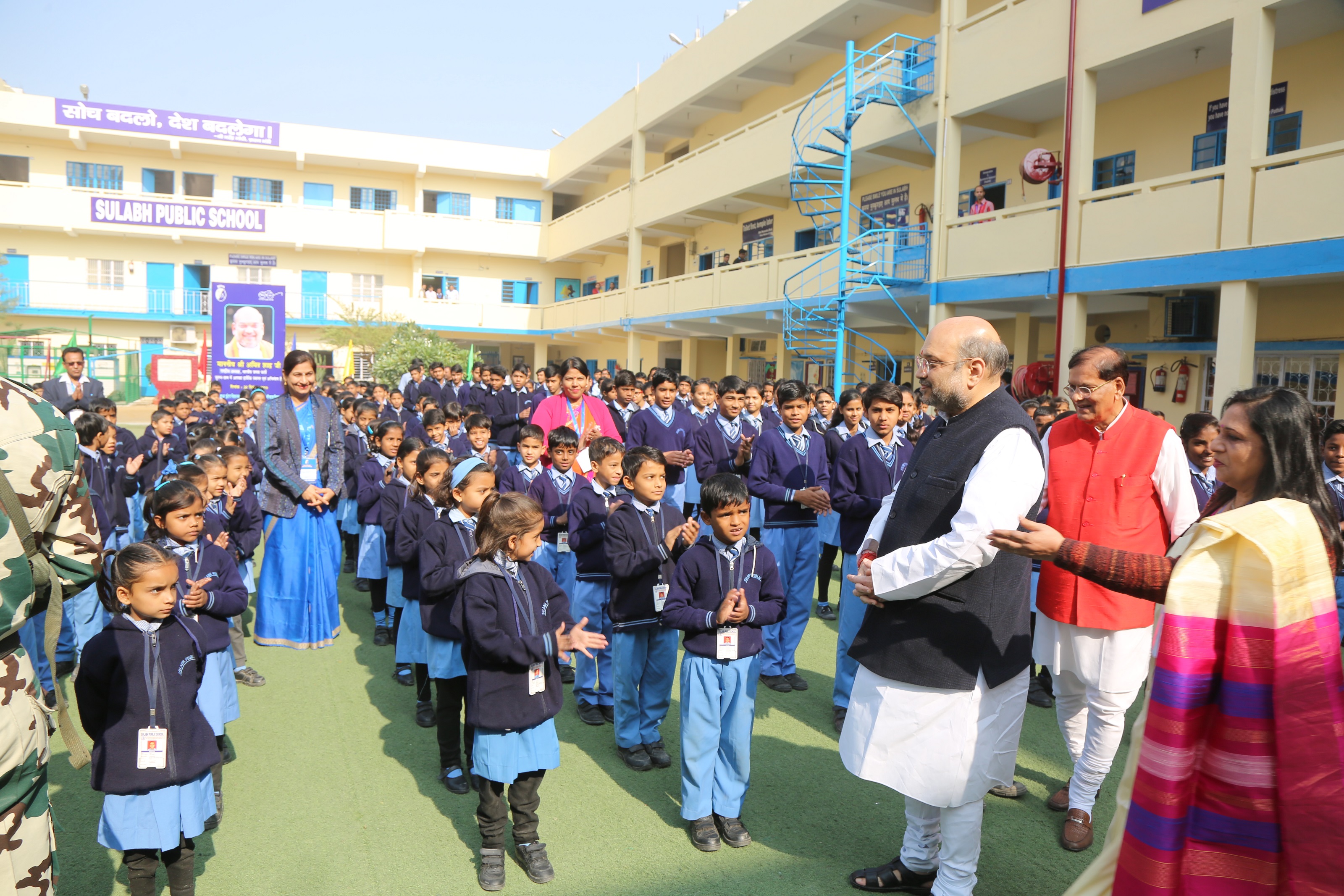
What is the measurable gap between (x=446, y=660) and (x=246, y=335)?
1019 cm

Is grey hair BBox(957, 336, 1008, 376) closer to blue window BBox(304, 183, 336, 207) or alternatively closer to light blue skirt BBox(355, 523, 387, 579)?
light blue skirt BBox(355, 523, 387, 579)

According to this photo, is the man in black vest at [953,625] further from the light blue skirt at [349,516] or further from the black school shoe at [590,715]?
the light blue skirt at [349,516]

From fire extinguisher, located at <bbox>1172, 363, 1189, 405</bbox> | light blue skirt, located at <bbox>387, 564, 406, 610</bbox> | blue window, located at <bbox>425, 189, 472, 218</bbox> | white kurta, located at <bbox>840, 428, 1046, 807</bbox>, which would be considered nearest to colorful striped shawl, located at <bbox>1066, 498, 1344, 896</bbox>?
white kurta, located at <bbox>840, 428, 1046, 807</bbox>

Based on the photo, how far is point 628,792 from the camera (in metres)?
4.00

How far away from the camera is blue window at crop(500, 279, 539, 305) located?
3291 cm

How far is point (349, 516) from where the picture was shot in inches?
315

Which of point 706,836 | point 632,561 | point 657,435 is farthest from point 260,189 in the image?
point 706,836

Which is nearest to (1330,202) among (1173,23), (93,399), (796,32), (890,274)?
(1173,23)

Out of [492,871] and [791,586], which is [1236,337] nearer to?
[791,586]

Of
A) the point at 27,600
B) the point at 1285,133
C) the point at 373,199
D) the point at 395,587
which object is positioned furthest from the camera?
the point at 373,199

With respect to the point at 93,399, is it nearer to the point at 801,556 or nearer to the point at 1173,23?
the point at 801,556

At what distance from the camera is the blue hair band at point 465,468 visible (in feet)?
13.8

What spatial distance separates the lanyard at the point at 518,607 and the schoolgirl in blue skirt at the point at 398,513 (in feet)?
7.35

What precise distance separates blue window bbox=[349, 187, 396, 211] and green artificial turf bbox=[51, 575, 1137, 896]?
99.3 feet
